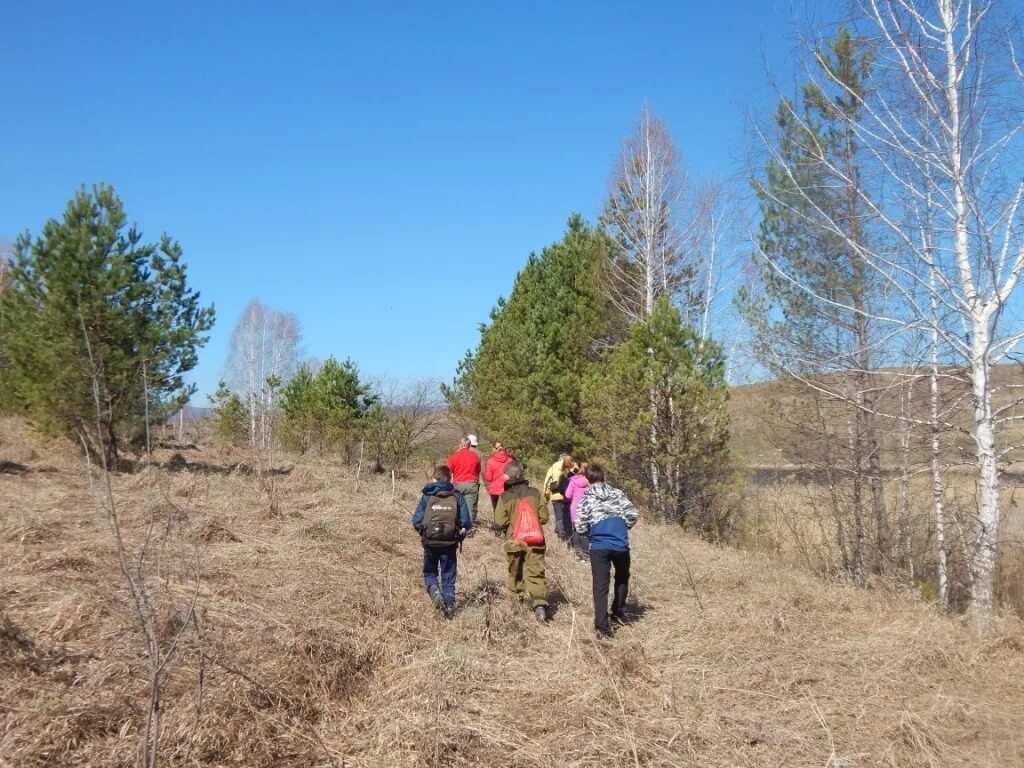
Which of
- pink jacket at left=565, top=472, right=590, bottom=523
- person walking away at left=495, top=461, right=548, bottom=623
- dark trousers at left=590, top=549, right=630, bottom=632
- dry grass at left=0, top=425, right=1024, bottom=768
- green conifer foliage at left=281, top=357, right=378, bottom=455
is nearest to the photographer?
dry grass at left=0, top=425, right=1024, bottom=768

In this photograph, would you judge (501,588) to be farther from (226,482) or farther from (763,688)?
(226,482)

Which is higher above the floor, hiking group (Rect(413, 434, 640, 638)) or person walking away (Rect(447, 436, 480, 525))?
person walking away (Rect(447, 436, 480, 525))

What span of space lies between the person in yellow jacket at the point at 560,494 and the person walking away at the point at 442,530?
4.98 metres

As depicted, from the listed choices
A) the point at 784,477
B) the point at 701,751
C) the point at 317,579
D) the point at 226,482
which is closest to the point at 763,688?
the point at 701,751

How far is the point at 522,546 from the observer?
7.85m

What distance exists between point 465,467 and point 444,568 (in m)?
4.21

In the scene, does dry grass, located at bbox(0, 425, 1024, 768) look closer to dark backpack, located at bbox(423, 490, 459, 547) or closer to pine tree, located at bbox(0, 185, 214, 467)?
dark backpack, located at bbox(423, 490, 459, 547)

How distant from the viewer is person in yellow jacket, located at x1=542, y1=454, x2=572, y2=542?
12.5 m

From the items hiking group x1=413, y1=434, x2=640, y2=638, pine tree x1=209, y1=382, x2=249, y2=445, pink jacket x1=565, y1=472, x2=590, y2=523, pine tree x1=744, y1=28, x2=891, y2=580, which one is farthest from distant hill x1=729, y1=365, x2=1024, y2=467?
pine tree x1=209, y1=382, x2=249, y2=445

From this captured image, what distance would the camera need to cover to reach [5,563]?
702 cm

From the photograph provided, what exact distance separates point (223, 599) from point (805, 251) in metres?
10.2

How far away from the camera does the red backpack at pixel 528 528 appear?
7852 millimetres

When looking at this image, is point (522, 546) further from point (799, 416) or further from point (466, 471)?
point (799, 416)

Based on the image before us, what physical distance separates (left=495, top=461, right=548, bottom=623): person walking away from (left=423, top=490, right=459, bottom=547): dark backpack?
735mm
